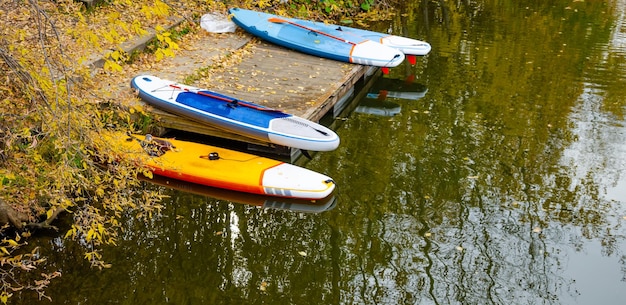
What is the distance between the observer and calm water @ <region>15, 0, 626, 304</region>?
618 cm

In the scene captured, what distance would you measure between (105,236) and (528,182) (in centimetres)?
462

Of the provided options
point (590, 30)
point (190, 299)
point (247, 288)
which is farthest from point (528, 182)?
point (590, 30)

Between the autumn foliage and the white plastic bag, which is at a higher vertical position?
the autumn foliage

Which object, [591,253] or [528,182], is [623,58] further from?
[591,253]

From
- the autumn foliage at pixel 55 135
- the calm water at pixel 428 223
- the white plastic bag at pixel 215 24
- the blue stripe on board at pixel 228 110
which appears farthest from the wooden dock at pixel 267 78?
the autumn foliage at pixel 55 135

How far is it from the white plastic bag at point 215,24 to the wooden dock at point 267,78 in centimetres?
14

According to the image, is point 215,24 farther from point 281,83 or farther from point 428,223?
point 428,223

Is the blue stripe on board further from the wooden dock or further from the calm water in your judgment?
the calm water

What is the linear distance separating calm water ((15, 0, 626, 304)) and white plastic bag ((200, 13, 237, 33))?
8.65ft

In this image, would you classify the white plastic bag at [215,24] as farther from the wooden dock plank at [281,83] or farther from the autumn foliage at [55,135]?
the autumn foliage at [55,135]

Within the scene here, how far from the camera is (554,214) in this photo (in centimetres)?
746

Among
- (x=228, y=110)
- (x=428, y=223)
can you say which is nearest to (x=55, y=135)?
(x=228, y=110)

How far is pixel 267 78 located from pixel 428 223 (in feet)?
11.9

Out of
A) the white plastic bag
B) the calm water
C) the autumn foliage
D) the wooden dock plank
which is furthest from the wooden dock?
the autumn foliage
